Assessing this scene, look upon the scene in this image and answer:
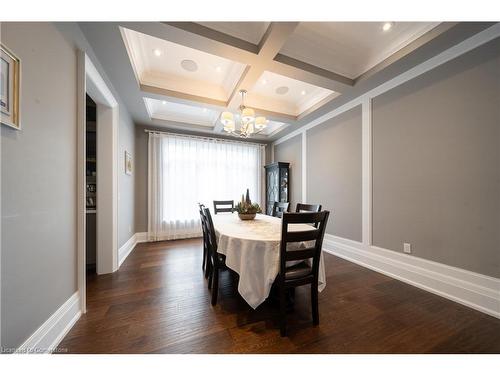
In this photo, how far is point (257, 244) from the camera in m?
1.36

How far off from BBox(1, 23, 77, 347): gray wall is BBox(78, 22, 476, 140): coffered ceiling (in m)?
0.68

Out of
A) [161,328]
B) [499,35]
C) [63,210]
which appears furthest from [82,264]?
[499,35]

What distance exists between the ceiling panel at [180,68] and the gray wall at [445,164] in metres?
2.21

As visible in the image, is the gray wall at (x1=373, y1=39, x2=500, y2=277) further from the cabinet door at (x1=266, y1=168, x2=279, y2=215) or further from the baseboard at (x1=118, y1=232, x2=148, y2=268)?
the baseboard at (x1=118, y1=232, x2=148, y2=268)

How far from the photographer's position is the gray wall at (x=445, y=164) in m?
1.65

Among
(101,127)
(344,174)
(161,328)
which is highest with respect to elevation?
(101,127)

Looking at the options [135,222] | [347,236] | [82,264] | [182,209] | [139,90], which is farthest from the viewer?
[182,209]

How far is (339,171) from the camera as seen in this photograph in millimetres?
3197

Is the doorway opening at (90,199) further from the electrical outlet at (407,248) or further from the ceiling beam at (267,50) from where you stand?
the electrical outlet at (407,248)

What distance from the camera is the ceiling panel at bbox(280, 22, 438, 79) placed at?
180 centimetres

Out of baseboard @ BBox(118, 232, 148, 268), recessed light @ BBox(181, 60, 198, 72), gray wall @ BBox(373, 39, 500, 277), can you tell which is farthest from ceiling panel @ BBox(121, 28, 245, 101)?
baseboard @ BBox(118, 232, 148, 268)

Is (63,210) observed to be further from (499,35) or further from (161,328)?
(499,35)

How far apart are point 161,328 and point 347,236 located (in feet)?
9.28

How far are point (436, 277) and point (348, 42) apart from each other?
274cm
